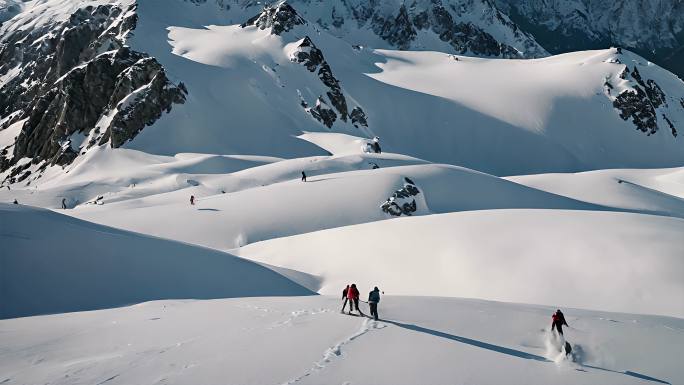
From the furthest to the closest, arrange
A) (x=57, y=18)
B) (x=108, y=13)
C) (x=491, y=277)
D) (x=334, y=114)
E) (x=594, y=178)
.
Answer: (x=57, y=18)
(x=108, y=13)
(x=334, y=114)
(x=594, y=178)
(x=491, y=277)

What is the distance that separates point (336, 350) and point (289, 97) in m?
86.4

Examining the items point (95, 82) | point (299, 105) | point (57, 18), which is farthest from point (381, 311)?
point (57, 18)

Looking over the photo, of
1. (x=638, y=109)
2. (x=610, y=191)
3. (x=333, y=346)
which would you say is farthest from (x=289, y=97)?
(x=333, y=346)

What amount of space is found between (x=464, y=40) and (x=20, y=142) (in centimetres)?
15086

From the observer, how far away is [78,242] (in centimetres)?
2417

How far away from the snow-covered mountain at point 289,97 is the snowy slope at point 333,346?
63417 millimetres

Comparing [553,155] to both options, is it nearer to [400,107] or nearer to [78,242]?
[400,107]

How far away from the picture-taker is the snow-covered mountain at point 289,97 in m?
84.4

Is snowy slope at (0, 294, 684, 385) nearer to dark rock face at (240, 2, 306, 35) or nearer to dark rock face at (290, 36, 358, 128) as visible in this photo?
dark rock face at (290, 36, 358, 128)

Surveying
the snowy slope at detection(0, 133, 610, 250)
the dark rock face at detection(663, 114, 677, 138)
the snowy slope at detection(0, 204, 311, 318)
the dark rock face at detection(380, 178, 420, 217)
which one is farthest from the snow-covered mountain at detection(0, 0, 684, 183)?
the snowy slope at detection(0, 204, 311, 318)

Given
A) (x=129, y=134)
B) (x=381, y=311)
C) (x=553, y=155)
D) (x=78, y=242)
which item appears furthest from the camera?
(x=553, y=155)

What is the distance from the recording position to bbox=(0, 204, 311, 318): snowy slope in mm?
21000

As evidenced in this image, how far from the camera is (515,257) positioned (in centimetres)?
2672

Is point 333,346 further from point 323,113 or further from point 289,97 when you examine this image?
point 289,97
